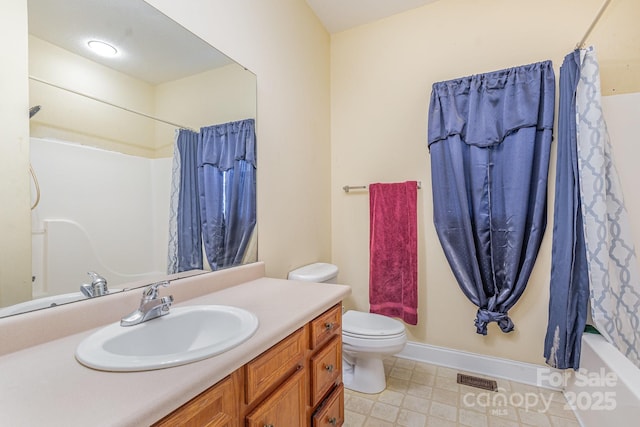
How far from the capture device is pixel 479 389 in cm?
185

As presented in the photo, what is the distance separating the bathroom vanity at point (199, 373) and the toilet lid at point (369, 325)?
442 mm

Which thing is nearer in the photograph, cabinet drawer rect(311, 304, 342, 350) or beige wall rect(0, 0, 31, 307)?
beige wall rect(0, 0, 31, 307)

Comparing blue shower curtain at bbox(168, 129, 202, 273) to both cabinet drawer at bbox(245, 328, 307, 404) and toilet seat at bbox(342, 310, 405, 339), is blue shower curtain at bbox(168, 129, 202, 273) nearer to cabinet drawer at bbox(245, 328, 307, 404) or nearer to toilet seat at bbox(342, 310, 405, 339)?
cabinet drawer at bbox(245, 328, 307, 404)

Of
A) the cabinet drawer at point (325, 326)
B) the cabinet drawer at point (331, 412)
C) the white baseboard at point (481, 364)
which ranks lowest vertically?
the white baseboard at point (481, 364)

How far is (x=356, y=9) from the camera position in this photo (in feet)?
7.26

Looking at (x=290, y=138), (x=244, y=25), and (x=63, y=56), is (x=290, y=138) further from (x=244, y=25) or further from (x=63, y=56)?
(x=63, y=56)

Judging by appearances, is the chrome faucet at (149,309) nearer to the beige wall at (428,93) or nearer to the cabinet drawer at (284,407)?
the cabinet drawer at (284,407)

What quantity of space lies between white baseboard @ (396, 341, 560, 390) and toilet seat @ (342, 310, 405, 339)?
0.48 meters

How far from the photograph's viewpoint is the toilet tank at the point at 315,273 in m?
1.83

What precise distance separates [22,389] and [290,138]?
1.65 metres

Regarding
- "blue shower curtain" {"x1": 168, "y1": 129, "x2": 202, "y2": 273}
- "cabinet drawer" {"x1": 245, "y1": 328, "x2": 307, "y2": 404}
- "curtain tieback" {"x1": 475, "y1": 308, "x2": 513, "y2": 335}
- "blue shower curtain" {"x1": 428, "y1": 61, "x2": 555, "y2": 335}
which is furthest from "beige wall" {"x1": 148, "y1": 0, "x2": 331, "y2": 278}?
"curtain tieback" {"x1": 475, "y1": 308, "x2": 513, "y2": 335}

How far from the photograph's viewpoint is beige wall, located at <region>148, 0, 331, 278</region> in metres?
1.46

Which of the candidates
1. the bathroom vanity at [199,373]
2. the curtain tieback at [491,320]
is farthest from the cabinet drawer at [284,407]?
the curtain tieback at [491,320]

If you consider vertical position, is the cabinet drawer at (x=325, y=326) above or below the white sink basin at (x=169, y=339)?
below
